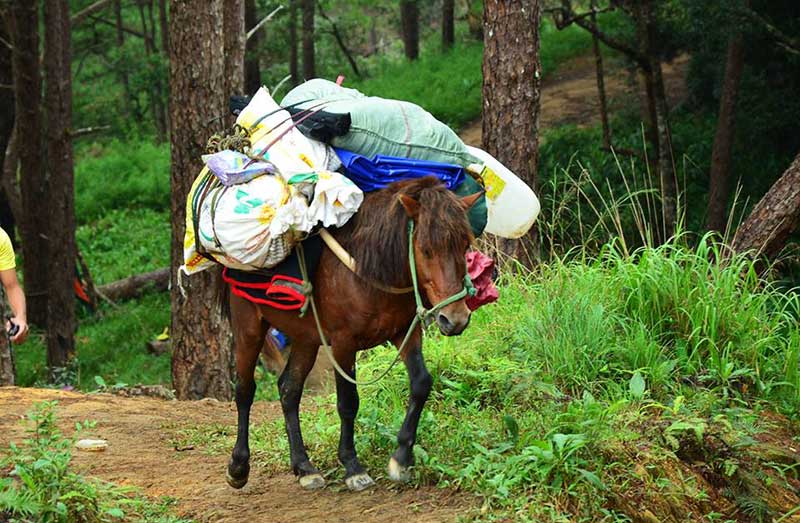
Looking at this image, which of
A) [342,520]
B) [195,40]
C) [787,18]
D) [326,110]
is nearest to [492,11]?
[195,40]

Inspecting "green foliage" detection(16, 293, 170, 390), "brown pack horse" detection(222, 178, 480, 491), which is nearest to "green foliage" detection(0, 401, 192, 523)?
"brown pack horse" detection(222, 178, 480, 491)

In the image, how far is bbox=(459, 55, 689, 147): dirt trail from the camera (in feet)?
69.2

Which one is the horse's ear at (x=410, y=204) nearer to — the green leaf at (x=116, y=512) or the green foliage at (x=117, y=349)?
the green leaf at (x=116, y=512)

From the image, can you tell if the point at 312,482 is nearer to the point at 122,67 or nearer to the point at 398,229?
the point at 398,229

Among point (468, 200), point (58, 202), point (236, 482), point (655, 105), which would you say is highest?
point (468, 200)

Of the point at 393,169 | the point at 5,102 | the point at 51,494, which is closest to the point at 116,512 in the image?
the point at 51,494

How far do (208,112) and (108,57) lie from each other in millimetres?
19112

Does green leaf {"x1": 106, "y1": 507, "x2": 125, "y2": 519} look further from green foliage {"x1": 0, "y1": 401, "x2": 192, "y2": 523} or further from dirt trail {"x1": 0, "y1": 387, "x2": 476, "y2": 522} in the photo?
dirt trail {"x1": 0, "y1": 387, "x2": 476, "y2": 522}

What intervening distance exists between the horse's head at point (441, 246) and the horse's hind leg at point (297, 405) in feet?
3.83

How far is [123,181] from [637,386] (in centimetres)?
1905

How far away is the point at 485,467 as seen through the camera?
525cm

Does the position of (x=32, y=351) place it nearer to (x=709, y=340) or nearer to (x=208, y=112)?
(x=208, y=112)

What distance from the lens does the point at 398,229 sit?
512cm

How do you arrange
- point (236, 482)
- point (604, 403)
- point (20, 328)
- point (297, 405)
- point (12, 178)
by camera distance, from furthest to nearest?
1. point (12, 178)
2. point (20, 328)
3. point (604, 403)
4. point (297, 405)
5. point (236, 482)
